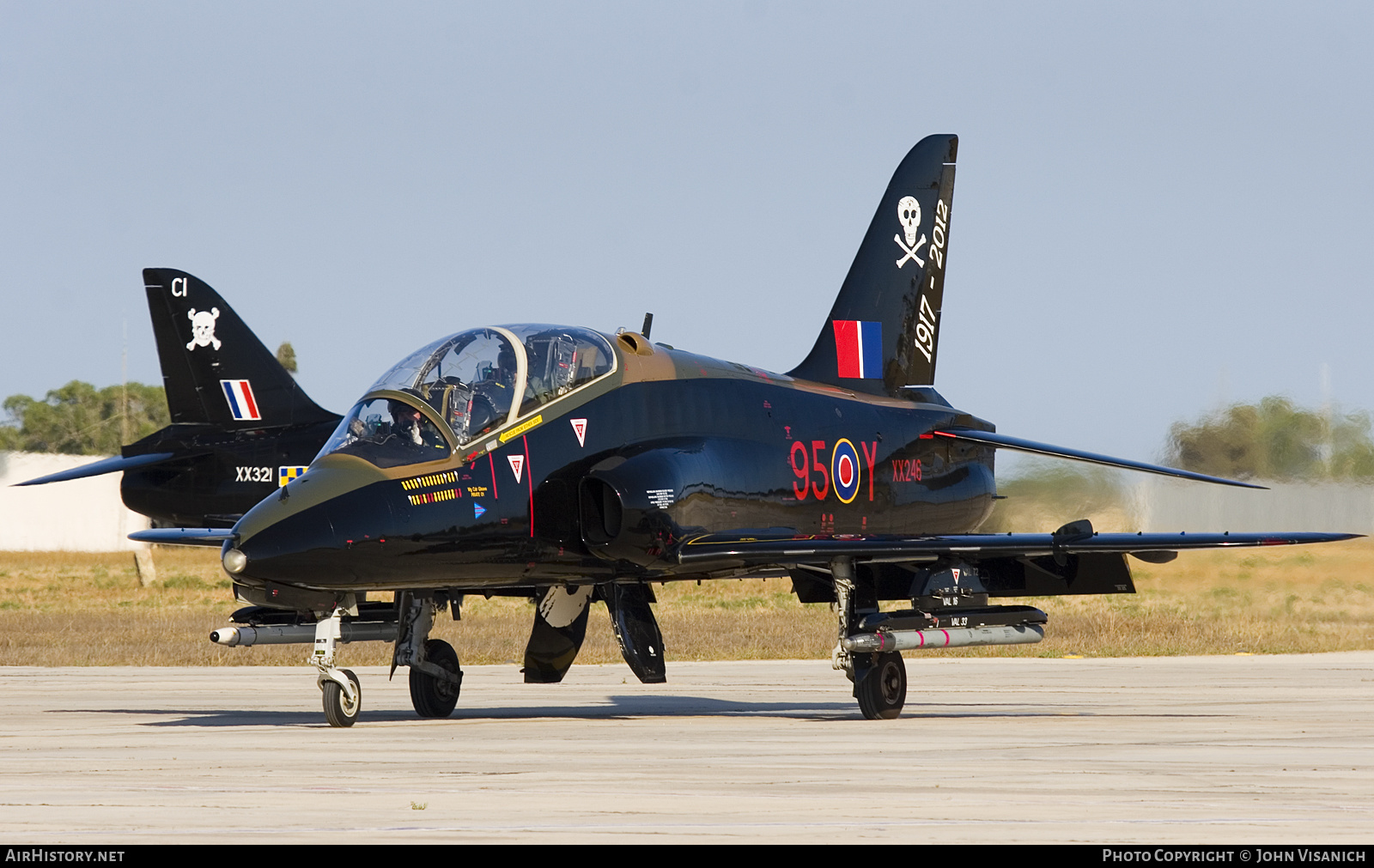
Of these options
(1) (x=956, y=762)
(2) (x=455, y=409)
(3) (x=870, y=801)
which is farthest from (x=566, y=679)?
(3) (x=870, y=801)

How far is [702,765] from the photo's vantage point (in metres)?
12.0

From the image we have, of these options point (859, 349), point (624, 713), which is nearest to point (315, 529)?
point (624, 713)

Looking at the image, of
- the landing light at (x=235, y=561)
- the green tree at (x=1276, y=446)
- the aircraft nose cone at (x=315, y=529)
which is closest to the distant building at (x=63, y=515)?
the green tree at (x=1276, y=446)

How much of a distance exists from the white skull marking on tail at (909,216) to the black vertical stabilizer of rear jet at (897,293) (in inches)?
0.4

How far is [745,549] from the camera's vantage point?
15961 millimetres

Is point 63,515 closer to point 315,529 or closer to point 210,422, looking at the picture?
point 210,422

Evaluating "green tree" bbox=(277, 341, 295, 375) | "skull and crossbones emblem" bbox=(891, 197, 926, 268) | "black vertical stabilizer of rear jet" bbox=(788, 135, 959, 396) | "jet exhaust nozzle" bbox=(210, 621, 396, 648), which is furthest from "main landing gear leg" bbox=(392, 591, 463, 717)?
"green tree" bbox=(277, 341, 295, 375)

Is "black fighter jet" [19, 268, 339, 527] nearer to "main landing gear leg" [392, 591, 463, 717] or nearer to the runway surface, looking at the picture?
the runway surface

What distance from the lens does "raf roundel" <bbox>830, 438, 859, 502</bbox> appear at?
60.7 feet

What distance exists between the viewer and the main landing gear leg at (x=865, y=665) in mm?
16547

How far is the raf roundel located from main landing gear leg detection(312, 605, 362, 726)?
5458mm

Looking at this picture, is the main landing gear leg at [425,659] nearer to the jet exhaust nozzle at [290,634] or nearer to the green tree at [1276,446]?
the jet exhaust nozzle at [290,634]
